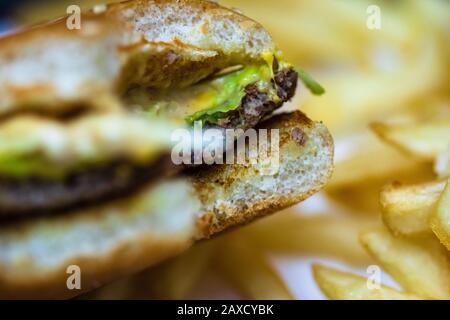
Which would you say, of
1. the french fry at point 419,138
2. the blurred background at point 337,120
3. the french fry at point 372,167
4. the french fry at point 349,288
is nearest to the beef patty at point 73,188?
the blurred background at point 337,120

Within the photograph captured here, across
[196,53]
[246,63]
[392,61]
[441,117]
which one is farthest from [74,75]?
[392,61]

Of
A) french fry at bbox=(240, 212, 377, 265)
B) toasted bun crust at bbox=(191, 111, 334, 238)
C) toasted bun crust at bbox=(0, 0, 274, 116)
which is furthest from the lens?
french fry at bbox=(240, 212, 377, 265)

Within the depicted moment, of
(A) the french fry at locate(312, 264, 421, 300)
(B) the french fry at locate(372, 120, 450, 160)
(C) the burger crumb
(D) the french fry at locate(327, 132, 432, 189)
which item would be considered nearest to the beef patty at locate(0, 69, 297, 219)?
(C) the burger crumb

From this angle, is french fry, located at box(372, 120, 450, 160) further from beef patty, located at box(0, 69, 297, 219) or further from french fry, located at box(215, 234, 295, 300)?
beef patty, located at box(0, 69, 297, 219)

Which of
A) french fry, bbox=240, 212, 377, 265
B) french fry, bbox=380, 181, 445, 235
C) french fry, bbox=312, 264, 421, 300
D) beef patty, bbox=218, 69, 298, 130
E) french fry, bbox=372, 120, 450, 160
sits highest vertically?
beef patty, bbox=218, 69, 298, 130

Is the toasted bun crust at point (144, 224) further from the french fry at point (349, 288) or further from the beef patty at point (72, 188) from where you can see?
the french fry at point (349, 288)

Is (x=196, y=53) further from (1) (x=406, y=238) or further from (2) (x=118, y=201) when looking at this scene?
(1) (x=406, y=238)

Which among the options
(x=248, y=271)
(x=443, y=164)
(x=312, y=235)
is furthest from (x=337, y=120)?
(x=248, y=271)
